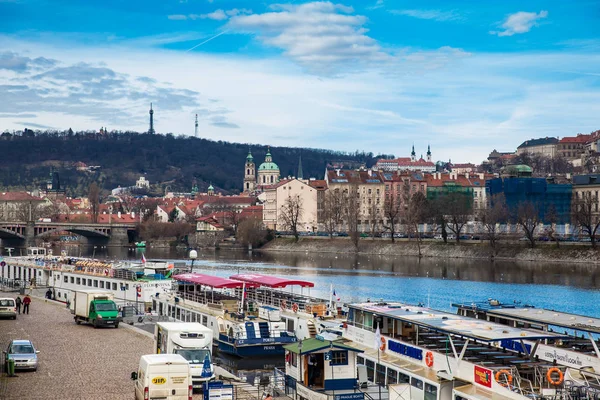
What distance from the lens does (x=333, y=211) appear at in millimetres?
151500

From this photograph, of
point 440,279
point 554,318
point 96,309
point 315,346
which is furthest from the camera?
point 440,279

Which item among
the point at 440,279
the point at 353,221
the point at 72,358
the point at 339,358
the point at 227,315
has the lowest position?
the point at 440,279

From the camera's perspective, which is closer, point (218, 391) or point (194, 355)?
point (218, 391)

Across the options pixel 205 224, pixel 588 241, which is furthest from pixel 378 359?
pixel 205 224

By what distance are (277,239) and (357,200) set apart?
26.8m

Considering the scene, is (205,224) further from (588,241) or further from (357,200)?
(588,241)

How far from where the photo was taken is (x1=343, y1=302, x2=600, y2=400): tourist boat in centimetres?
2295

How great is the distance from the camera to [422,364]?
2730 cm

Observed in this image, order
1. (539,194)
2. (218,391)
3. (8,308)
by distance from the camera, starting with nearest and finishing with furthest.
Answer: (218,391) → (8,308) → (539,194)

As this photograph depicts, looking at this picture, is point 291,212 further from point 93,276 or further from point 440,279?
Answer: point 93,276

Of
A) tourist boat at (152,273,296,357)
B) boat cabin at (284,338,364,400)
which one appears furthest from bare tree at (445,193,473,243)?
boat cabin at (284,338,364,400)

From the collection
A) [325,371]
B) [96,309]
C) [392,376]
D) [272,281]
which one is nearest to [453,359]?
[392,376]

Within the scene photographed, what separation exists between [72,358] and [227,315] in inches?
331

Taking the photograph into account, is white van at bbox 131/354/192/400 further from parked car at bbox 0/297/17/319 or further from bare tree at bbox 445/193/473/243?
bare tree at bbox 445/193/473/243
